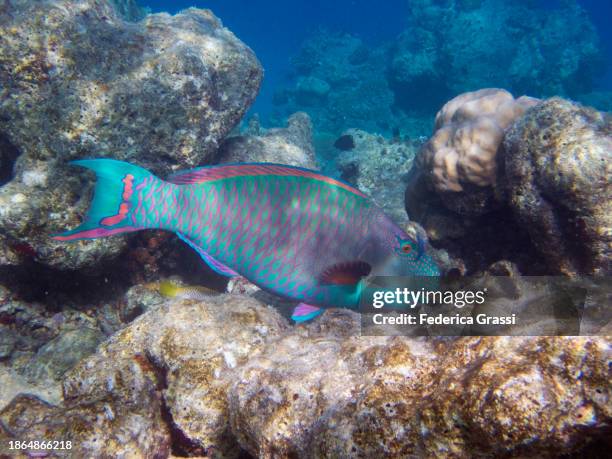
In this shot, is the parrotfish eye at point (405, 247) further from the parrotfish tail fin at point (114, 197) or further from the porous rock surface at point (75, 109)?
the porous rock surface at point (75, 109)

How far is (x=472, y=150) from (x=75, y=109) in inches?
158

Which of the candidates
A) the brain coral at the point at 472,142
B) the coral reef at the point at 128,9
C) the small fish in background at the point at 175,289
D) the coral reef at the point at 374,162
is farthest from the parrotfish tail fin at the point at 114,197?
the coral reef at the point at 128,9

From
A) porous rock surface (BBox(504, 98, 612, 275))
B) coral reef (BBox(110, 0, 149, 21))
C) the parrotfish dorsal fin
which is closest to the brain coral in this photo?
porous rock surface (BBox(504, 98, 612, 275))

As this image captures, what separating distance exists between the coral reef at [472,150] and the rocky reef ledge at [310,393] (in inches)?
82.0

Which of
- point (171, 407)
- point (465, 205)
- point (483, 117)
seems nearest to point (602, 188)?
point (465, 205)

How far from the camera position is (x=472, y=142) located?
3.94 meters

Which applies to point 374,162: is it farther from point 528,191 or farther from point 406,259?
point 406,259

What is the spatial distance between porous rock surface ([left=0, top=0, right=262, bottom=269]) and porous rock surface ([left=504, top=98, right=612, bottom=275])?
3.27m

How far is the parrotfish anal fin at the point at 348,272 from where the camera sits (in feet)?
7.74

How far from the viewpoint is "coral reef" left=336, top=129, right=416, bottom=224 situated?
10133mm

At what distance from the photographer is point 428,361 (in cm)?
177

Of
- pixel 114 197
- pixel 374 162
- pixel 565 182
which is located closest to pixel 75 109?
pixel 114 197

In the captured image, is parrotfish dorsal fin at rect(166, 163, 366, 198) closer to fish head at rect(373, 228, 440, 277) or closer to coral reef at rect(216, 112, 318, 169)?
fish head at rect(373, 228, 440, 277)

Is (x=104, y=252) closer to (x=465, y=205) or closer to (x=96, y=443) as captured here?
(x=96, y=443)
